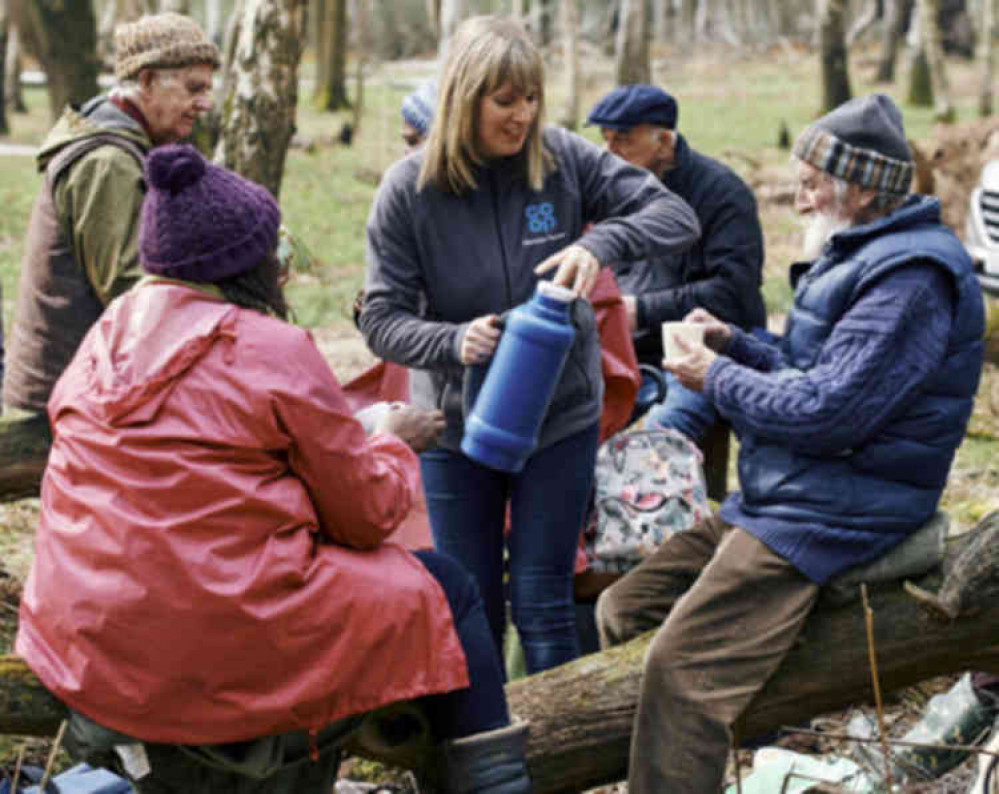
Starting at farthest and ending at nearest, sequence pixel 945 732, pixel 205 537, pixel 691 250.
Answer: pixel 691 250, pixel 945 732, pixel 205 537

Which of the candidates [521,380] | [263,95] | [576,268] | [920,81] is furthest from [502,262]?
[920,81]

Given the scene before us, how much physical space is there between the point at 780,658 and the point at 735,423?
572mm

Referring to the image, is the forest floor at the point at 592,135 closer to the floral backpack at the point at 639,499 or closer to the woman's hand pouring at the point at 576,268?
the floral backpack at the point at 639,499

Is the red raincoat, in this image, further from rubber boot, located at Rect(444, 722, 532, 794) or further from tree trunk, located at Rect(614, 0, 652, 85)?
tree trunk, located at Rect(614, 0, 652, 85)

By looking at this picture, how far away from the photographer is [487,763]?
2971 mm

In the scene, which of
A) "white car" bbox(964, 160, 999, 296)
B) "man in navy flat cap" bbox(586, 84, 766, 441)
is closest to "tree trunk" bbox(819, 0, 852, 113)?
"white car" bbox(964, 160, 999, 296)

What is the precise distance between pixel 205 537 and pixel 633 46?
63.0 feet

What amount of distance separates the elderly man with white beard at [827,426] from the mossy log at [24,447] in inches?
108

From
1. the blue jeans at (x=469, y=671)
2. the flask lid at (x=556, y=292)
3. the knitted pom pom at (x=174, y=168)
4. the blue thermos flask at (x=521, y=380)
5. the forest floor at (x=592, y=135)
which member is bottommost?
the forest floor at (x=592, y=135)

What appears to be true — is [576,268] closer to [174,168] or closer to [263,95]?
[174,168]

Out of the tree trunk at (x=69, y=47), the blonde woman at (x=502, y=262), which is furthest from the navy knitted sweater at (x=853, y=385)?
the tree trunk at (x=69, y=47)

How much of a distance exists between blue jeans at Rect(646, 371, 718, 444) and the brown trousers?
1867 millimetres

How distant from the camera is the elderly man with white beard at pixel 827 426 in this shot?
3.00 metres

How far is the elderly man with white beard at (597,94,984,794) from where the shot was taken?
2996 millimetres
